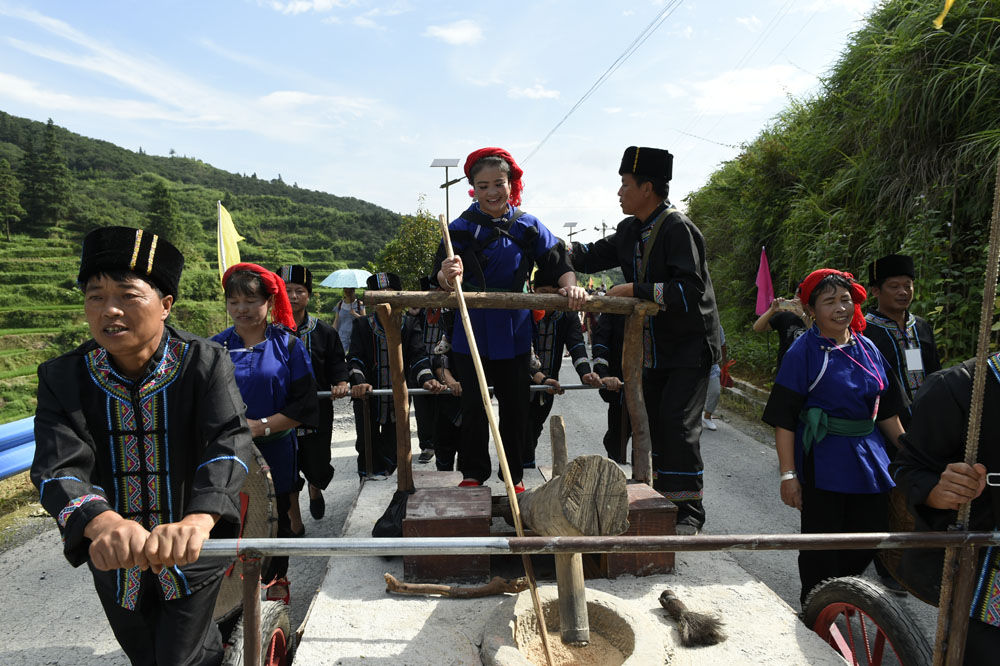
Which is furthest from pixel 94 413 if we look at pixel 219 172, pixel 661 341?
pixel 219 172

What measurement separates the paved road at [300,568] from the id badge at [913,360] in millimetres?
1448

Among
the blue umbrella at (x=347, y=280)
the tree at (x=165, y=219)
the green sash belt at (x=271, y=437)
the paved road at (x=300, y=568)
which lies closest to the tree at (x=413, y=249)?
the blue umbrella at (x=347, y=280)

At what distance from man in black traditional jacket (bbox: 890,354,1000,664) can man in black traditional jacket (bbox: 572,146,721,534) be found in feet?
4.66

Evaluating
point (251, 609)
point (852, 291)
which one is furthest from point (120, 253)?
point (852, 291)

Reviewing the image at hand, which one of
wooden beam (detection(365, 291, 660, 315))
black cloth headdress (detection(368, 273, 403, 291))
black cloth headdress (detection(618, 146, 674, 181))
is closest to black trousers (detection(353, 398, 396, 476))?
black cloth headdress (detection(368, 273, 403, 291))

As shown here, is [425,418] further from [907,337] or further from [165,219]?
[165,219]

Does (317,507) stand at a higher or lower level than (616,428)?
lower

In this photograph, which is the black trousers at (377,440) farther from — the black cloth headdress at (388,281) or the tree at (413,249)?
the tree at (413,249)

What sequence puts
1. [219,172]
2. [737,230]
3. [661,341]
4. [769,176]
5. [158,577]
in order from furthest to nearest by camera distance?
[219,172] < [737,230] < [769,176] < [661,341] < [158,577]

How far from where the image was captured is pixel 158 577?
189cm

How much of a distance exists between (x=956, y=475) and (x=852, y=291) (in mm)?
1587

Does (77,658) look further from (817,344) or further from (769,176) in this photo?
(769,176)

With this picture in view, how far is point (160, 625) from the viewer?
191 centimetres

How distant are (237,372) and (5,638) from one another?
208 cm
